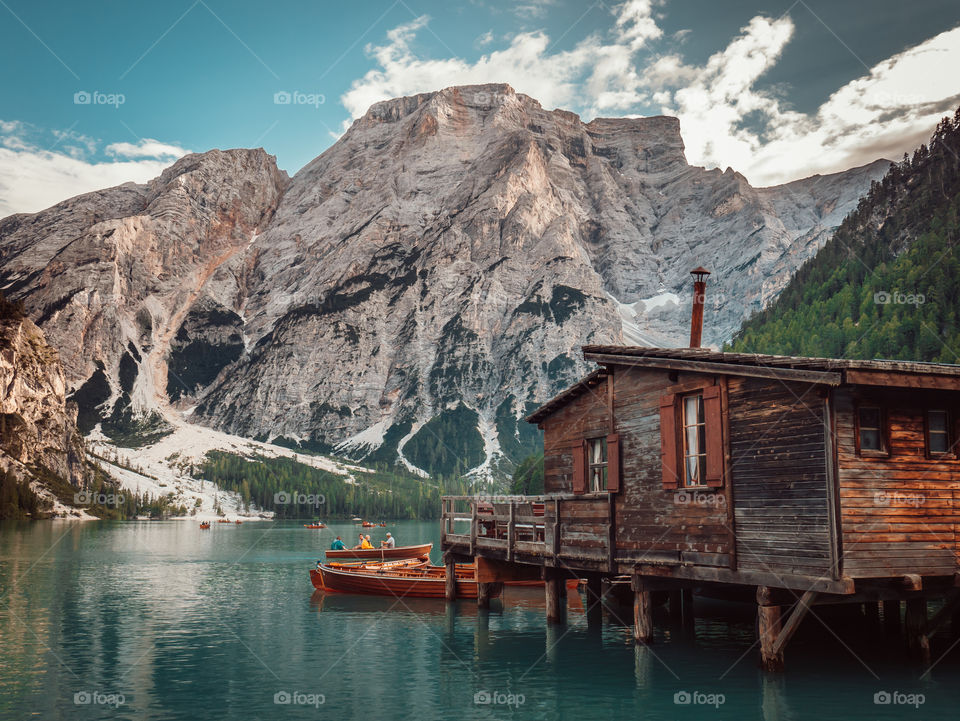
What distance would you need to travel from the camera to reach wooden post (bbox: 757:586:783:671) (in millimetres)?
22484

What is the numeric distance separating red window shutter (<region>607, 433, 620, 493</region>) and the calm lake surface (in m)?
5.82

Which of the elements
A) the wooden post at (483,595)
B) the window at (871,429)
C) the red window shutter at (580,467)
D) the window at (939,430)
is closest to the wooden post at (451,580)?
the wooden post at (483,595)

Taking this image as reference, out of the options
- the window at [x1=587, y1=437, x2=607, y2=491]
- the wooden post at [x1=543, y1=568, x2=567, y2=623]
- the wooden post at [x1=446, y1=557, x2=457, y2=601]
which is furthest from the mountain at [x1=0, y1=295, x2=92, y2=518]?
the window at [x1=587, y1=437, x2=607, y2=491]

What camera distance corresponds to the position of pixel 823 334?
418 feet

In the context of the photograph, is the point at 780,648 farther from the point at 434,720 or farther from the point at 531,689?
the point at 434,720

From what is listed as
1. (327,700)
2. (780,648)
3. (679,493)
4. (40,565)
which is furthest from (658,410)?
(40,565)

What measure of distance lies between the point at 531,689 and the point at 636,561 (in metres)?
5.74

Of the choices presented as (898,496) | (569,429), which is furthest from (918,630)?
(569,429)

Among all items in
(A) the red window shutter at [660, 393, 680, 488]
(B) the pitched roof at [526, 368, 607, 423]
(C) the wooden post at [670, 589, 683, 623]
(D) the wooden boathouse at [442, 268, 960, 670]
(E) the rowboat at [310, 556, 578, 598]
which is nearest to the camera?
(D) the wooden boathouse at [442, 268, 960, 670]

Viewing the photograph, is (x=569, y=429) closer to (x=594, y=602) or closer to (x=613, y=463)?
(x=613, y=463)

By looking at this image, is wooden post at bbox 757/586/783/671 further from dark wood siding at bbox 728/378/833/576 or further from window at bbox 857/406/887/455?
window at bbox 857/406/887/455

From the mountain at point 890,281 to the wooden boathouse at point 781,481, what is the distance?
75361 mm

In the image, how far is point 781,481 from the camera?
2211 cm

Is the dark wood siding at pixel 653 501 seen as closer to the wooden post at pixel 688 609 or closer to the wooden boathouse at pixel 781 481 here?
the wooden boathouse at pixel 781 481
